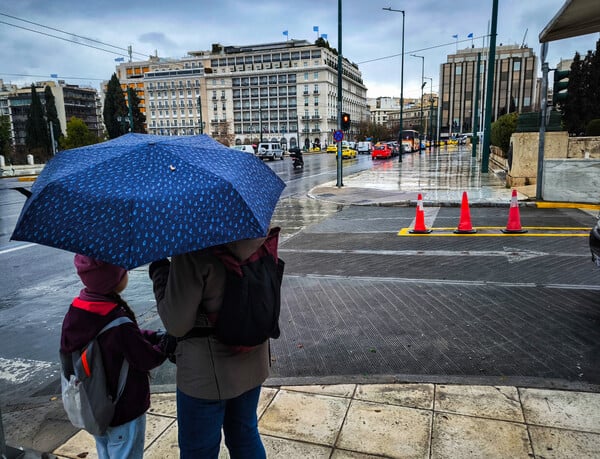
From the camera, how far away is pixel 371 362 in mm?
4082

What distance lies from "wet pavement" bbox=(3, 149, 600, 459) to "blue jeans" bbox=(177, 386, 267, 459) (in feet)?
2.25

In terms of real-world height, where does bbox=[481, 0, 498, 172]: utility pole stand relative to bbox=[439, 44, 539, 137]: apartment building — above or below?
below

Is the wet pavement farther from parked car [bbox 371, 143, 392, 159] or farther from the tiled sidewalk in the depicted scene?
parked car [bbox 371, 143, 392, 159]

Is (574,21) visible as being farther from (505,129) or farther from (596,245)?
(505,129)

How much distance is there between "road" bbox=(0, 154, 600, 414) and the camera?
402cm

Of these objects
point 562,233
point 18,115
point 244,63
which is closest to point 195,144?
point 562,233

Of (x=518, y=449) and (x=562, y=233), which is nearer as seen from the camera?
(x=518, y=449)

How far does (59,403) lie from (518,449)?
10.8 ft

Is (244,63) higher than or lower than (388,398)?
higher

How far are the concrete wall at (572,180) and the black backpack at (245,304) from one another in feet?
44.4

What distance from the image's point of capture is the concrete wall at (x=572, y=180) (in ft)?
42.1

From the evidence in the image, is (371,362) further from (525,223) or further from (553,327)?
(525,223)

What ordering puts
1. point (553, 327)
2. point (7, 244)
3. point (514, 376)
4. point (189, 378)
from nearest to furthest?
point (189, 378) → point (514, 376) → point (553, 327) → point (7, 244)

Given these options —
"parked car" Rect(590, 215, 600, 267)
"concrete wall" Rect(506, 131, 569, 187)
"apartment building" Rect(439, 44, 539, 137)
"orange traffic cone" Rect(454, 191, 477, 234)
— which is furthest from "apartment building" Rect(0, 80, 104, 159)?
"parked car" Rect(590, 215, 600, 267)
